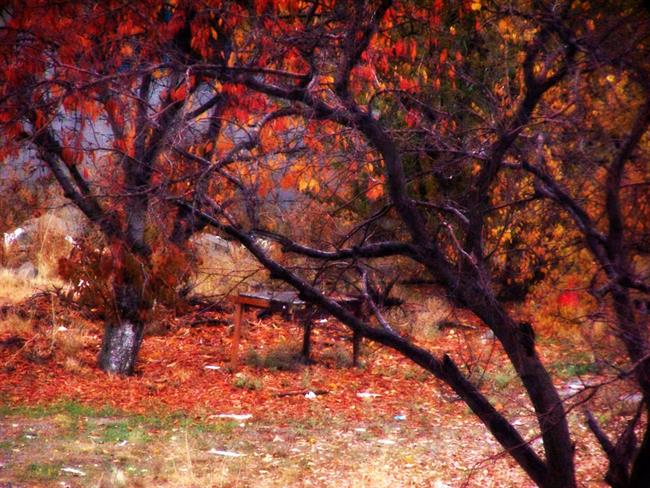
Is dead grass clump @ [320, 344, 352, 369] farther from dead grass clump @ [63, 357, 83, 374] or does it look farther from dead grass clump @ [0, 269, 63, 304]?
dead grass clump @ [0, 269, 63, 304]

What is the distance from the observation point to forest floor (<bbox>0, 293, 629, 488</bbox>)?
24.0ft

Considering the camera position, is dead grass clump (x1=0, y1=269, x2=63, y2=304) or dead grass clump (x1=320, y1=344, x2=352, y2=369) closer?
dead grass clump (x1=320, y1=344, x2=352, y2=369)

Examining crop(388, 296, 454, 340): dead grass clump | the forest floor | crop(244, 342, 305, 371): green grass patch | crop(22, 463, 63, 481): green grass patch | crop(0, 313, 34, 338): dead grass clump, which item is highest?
crop(388, 296, 454, 340): dead grass clump

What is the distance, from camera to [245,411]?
31.1ft

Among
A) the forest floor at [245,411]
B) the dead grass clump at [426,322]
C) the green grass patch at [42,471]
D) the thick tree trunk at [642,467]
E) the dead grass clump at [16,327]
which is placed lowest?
the thick tree trunk at [642,467]

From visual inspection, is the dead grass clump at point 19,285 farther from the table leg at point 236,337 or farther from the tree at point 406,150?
the tree at point 406,150

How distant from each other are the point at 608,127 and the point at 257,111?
2835mm

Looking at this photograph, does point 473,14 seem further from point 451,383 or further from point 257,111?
point 451,383

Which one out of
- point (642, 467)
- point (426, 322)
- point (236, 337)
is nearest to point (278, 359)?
point (236, 337)

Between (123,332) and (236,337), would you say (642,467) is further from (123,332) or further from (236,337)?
(123,332)

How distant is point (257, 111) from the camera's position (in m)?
6.84

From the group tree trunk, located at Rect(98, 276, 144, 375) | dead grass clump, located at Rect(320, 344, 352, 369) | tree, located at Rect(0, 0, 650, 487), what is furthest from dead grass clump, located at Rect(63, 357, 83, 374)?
tree, located at Rect(0, 0, 650, 487)

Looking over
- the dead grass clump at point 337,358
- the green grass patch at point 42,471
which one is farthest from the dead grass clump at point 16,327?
the green grass patch at point 42,471

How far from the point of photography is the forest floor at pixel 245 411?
288 inches
